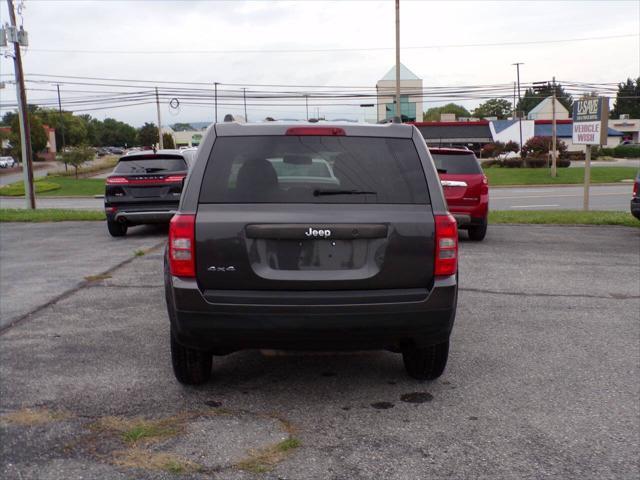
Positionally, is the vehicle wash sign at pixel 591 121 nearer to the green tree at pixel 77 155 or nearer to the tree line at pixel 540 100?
the green tree at pixel 77 155

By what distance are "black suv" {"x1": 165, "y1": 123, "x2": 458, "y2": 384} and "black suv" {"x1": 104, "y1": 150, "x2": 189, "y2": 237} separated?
836 centimetres

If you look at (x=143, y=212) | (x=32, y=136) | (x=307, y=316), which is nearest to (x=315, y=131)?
(x=307, y=316)

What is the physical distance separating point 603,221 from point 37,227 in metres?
12.7

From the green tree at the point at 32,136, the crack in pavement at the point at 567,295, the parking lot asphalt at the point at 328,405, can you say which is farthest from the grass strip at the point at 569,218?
the green tree at the point at 32,136

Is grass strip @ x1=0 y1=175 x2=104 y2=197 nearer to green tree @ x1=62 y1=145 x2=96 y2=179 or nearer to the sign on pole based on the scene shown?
green tree @ x1=62 y1=145 x2=96 y2=179

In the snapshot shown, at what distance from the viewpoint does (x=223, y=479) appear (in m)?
3.27

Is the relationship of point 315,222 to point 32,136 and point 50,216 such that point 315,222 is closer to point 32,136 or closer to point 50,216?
point 50,216

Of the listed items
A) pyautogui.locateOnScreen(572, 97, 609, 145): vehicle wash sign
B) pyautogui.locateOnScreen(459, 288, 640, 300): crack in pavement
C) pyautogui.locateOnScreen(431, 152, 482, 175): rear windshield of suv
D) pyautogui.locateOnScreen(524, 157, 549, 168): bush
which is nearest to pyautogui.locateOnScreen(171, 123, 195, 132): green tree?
pyautogui.locateOnScreen(524, 157, 549, 168): bush

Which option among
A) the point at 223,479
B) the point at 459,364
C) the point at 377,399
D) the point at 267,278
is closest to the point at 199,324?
the point at 267,278

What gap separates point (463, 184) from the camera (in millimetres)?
11133

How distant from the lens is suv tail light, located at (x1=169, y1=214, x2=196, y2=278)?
382 centimetres

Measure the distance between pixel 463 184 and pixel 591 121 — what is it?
20.3 ft

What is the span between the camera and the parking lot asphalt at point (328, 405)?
345cm

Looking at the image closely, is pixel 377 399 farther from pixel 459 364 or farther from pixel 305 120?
pixel 305 120
